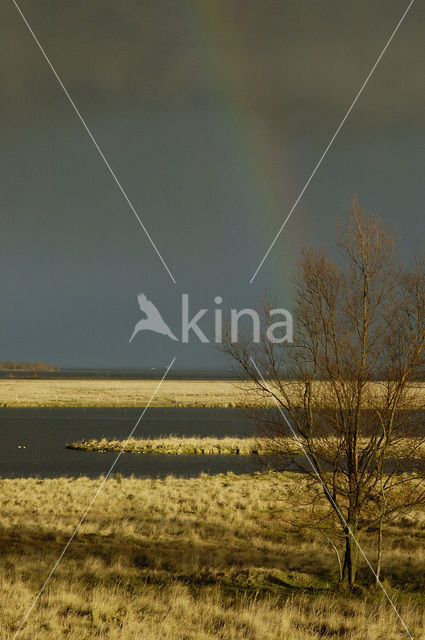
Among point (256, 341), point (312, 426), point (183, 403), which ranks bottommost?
point (183, 403)

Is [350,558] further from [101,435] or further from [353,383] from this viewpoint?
[101,435]

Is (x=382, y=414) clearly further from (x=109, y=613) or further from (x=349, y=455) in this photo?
(x=109, y=613)

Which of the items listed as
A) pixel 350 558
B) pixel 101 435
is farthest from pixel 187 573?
pixel 101 435

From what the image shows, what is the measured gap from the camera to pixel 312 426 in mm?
11703

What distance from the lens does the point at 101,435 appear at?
174ft

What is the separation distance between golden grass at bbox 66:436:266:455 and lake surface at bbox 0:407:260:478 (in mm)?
1398

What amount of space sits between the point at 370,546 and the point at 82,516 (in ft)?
28.7

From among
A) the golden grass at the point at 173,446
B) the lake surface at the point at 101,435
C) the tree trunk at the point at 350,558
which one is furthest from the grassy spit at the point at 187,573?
the golden grass at the point at 173,446

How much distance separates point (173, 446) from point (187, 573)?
99.4ft

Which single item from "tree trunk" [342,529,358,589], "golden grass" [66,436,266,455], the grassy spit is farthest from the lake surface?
the grassy spit

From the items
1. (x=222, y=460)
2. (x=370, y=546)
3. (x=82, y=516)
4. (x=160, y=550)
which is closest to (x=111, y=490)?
(x=82, y=516)

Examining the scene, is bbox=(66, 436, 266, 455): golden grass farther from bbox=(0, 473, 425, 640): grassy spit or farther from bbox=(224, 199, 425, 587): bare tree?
bbox=(224, 199, 425, 587): bare tree

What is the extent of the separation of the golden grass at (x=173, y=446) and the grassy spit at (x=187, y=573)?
19.1m

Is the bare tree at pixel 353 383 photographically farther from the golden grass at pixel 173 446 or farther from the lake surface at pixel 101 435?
the golden grass at pixel 173 446
